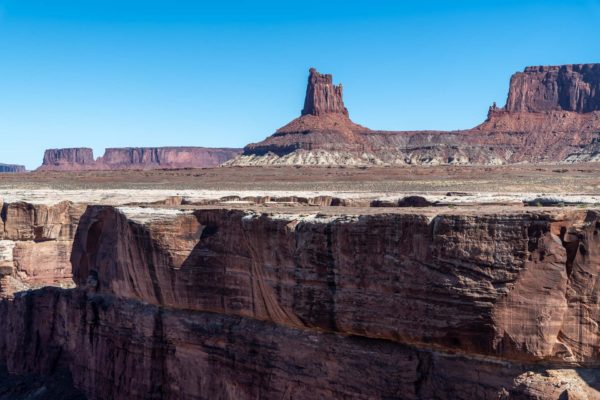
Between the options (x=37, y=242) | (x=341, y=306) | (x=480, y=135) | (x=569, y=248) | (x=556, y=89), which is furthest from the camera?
(x=556, y=89)

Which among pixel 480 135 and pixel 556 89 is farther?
pixel 556 89

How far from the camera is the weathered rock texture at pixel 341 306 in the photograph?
1238 cm

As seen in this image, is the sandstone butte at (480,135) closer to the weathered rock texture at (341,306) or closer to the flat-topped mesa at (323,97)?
the flat-topped mesa at (323,97)

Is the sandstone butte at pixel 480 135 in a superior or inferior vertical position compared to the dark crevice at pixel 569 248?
superior

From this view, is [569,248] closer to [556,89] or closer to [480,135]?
[480,135]

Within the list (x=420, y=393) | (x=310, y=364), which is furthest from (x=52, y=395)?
(x=420, y=393)

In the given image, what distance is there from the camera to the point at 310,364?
15.4 meters

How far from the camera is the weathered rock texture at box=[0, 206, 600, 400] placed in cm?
1238

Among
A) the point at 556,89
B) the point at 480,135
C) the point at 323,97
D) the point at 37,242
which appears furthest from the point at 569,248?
the point at 556,89

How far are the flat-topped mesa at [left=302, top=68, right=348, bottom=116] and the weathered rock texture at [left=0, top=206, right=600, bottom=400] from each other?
14206 centimetres

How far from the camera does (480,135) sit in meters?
154

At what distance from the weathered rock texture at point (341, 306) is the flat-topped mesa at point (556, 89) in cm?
15492

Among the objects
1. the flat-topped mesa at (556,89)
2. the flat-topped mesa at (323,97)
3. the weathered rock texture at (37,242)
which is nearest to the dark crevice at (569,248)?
the weathered rock texture at (37,242)

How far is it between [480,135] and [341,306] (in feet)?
477
